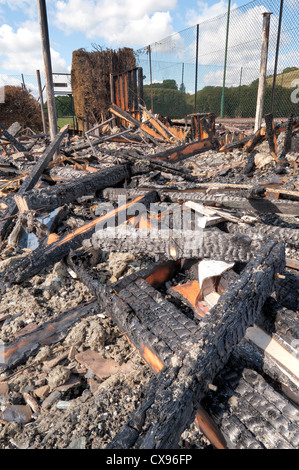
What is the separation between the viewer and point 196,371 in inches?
46.8

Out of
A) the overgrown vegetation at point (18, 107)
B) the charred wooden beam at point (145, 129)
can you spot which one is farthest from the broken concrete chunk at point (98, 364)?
the overgrown vegetation at point (18, 107)

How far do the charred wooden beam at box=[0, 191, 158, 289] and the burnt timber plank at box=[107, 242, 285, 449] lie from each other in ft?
4.54

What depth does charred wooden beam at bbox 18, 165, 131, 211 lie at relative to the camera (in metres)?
3.39

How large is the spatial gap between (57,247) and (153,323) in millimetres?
1322

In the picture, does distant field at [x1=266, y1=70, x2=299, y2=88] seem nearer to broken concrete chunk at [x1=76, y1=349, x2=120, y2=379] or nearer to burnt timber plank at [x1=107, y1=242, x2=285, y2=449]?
burnt timber plank at [x1=107, y1=242, x2=285, y2=449]

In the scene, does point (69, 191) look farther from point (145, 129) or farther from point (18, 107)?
point (18, 107)

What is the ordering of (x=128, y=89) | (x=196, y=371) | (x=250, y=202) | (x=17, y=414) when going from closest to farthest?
(x=196, y=371) < (x=17, y=414) < (x=250, y=202) < (x=128, y=89)

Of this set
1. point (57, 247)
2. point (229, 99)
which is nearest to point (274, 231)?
point (57, 247)

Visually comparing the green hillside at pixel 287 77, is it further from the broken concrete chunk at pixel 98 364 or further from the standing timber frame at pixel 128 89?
the broken concrete chunk at pixel 98 364

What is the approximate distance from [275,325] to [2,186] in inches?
185

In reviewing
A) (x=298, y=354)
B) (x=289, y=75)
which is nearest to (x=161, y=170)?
(x=298, y=354)

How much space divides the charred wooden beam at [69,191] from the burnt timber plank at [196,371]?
2573 mm

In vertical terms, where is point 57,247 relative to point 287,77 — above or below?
below
